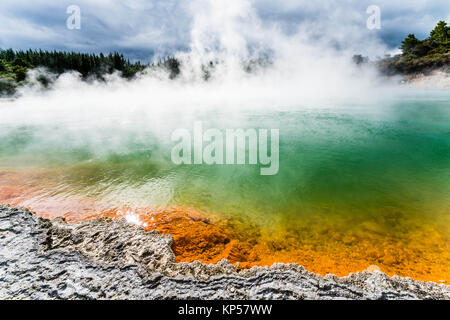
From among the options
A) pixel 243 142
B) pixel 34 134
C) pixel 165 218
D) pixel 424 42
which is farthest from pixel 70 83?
pixel 424 42

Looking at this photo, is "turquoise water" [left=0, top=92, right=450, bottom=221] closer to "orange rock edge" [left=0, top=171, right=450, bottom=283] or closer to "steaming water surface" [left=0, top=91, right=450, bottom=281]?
"steaming water surface" [left=0, top=91, right=450, bottom=281]

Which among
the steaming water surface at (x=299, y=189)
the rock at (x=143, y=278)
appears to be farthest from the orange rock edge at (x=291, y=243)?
the rock at (x=143, y=278)

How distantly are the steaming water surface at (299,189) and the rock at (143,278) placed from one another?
0.72m

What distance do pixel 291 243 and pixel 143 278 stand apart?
134 inches

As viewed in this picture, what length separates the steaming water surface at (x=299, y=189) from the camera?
4.92 meters

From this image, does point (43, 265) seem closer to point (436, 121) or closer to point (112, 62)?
point (436, 121)

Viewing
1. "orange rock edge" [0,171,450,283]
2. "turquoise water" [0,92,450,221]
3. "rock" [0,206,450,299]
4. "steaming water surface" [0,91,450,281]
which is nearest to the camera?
"rock" [0,206,450,299]

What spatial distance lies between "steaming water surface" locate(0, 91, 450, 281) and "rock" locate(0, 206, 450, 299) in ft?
2.36

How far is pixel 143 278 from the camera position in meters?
3.65

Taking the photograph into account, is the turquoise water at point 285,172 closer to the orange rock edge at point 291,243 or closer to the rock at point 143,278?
the orange rock edge at point 291,243

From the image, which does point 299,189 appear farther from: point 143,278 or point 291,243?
point 143,278

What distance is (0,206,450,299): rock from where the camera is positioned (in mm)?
3396

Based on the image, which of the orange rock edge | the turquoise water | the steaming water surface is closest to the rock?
the orange rock edge

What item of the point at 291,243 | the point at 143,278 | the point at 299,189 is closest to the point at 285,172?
the point at 299,189
